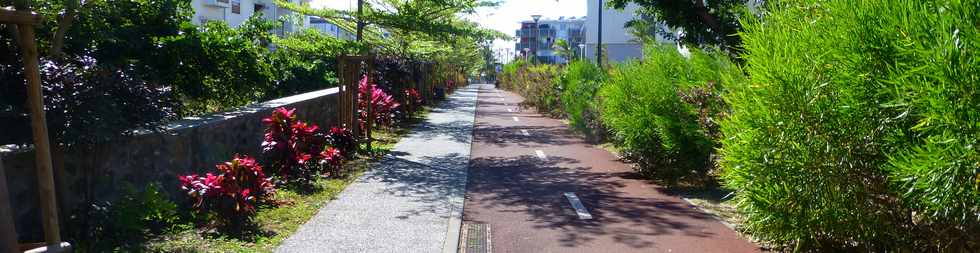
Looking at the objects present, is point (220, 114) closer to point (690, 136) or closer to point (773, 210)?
point (690, 136)

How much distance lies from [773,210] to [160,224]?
485cm

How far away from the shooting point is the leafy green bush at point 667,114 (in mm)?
10547

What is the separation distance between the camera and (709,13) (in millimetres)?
12445

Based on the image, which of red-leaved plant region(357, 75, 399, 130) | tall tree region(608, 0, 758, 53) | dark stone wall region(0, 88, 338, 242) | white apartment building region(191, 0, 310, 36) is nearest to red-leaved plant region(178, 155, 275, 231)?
dark stone wall region(0, 88, 338, 242)

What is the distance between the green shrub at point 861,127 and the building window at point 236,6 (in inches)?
1855

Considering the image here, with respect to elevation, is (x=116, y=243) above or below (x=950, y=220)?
below

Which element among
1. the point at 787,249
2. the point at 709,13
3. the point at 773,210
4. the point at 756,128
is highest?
the point at 709,13

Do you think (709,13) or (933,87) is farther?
(709,13)

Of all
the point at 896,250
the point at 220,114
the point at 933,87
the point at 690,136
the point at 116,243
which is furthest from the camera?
the point at 690,136

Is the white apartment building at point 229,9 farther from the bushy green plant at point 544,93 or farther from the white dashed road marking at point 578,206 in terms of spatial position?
the white dashed road marking at point 578,206

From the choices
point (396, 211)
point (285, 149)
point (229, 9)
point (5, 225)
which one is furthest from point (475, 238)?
point (229, 9)

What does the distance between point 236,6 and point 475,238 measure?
45.8 meters

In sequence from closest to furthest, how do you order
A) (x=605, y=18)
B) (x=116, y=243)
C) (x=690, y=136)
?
1. (x=116, y=243)
2. (x=690, y=136)
3. (x=605, y=18)

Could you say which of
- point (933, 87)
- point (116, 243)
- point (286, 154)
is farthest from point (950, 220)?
point (286, 154)
